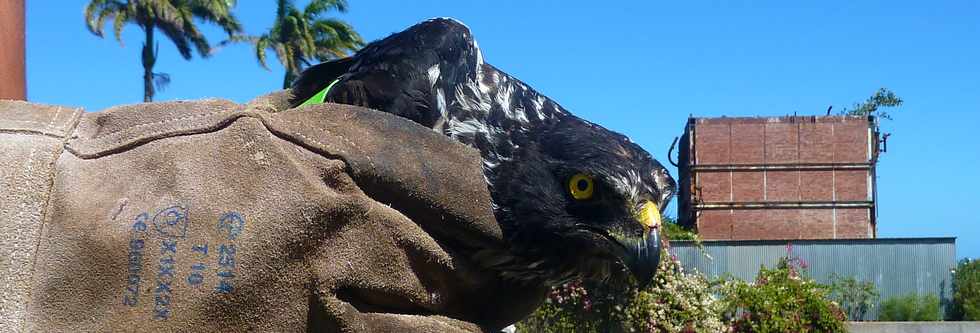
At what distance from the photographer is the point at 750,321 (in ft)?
38.8

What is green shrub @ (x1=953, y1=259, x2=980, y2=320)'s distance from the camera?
24781 millimetres

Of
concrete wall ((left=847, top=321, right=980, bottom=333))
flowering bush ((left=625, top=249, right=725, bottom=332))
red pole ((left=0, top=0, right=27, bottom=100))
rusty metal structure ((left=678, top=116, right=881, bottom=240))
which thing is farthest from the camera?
rusty metal structure ((left=678, top=116, right=881, bottom=240))

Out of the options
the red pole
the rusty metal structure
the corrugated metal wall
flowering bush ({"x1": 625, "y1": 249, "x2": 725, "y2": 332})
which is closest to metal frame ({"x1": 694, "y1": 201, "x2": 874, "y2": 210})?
the rusty metal structure

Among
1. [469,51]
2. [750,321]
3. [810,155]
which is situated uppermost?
[810,155]

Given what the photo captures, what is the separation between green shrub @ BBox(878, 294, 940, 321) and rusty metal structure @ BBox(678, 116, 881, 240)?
359 inches

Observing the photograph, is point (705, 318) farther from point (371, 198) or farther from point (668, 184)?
point (371, 198)

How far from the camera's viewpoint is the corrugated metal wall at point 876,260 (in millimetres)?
25906

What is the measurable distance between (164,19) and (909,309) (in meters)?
21.3

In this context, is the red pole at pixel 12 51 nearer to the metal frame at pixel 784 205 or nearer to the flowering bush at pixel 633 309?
the flowering bush at pixel 633 309

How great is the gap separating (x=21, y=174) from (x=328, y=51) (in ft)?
83.7

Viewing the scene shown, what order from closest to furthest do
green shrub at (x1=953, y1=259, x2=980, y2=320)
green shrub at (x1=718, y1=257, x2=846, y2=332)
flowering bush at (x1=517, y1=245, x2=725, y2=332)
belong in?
flowering bush at (x1=517, y1=245, x2=725, y2=332)
green shrub at (x1=718, y1=257, x2=846, y2=332)
green shrub at (x1=953, y1=259, x2=980, y2=320)

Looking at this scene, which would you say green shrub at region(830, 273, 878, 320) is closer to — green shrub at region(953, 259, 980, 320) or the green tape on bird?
green shrub at region(953, 259, 980, 320)

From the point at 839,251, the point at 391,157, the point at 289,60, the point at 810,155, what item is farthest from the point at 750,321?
the point at 810,155

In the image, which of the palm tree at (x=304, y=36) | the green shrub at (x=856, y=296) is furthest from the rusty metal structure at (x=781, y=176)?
the palm tree at (x=304, y=36)
